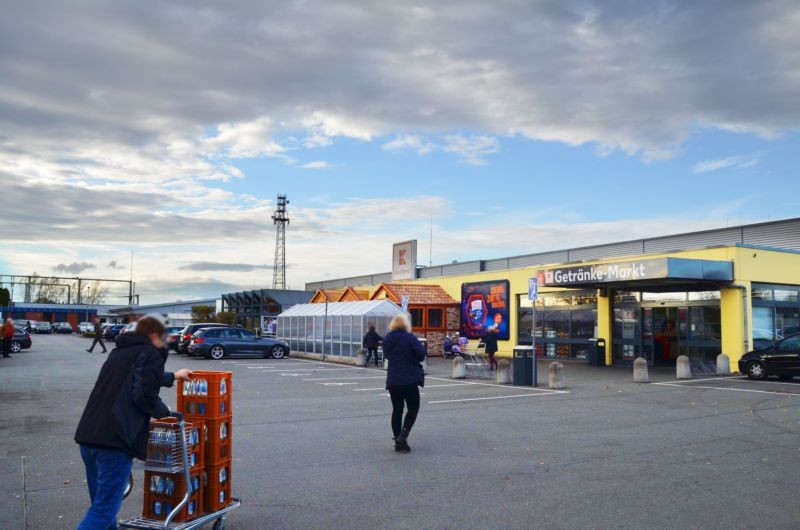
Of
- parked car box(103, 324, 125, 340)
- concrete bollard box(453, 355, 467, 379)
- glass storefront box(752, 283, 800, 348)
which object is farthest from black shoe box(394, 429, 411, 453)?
parked car box(103, 324, 125, 340)

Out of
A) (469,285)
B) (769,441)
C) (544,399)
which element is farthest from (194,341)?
(769,441)

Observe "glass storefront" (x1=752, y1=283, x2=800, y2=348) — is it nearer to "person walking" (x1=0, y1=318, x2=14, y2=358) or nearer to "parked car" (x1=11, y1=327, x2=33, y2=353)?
"person walking" (x1=0, y1=318, x2=14, y2=358)

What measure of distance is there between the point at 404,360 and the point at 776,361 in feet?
48.0

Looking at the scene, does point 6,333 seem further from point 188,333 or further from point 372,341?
point 372,341

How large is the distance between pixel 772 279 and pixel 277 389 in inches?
672

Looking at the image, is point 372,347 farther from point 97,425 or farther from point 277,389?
point 97,425

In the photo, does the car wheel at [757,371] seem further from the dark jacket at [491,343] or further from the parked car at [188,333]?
the parked car at [188,333]

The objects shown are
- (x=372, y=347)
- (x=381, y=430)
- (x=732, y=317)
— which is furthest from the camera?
(x=372, y=347)

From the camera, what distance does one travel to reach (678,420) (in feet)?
40.2

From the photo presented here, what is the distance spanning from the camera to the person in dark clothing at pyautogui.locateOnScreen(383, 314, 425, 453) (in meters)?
9.28

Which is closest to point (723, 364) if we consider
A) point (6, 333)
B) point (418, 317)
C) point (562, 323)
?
point (562, 323)

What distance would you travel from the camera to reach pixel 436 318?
35656mm

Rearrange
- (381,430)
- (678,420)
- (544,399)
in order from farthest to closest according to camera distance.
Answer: (544,399), (678,420), (381,430)

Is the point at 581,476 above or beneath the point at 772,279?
beneath
